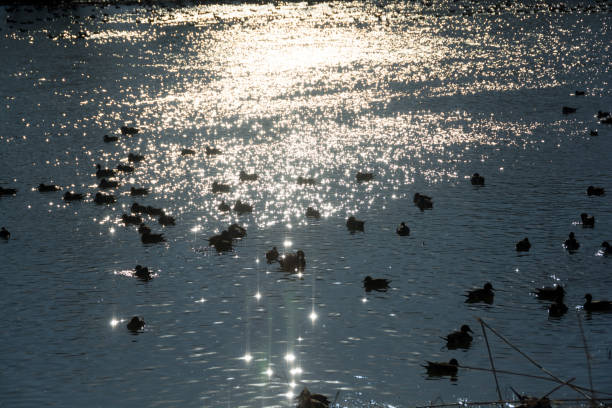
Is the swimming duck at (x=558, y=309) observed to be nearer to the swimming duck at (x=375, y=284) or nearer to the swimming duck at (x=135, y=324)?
the swimming duck at (x=375, y=284)

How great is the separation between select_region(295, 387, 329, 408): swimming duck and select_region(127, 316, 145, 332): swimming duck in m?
6.35

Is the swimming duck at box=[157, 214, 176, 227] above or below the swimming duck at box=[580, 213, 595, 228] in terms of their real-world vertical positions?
below

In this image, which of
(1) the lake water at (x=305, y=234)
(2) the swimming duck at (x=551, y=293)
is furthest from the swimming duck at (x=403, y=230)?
(2) the swimming duck at (x=551, y=293)

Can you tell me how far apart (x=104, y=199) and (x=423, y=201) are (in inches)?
542

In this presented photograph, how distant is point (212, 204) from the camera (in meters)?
33.6

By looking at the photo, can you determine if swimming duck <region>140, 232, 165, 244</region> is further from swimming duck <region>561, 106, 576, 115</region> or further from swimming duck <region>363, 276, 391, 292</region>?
swimming duck <region>561, 106, 576, 115</region>

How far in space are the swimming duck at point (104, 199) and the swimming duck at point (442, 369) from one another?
19.6m

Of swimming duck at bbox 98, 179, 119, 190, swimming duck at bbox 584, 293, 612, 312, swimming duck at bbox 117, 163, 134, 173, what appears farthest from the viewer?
swimming duck at bbox 117, 163, 134, 173

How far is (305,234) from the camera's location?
29344mm

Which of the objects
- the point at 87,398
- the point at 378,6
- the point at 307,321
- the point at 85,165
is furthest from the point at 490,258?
the point at 378,6

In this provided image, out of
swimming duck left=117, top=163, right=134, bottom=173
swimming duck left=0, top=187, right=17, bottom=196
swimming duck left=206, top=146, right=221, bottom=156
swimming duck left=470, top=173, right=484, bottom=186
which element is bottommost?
swimming duck left=0, top=187, right=17, bottom=196

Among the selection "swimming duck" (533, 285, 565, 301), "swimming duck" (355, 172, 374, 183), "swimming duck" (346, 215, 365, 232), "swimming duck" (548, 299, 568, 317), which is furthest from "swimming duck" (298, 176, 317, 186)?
"swimming duck" (548, 299, 568, 317)

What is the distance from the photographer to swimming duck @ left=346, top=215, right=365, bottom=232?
2944 centimetres

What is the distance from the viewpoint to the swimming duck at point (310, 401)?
17.0 m
